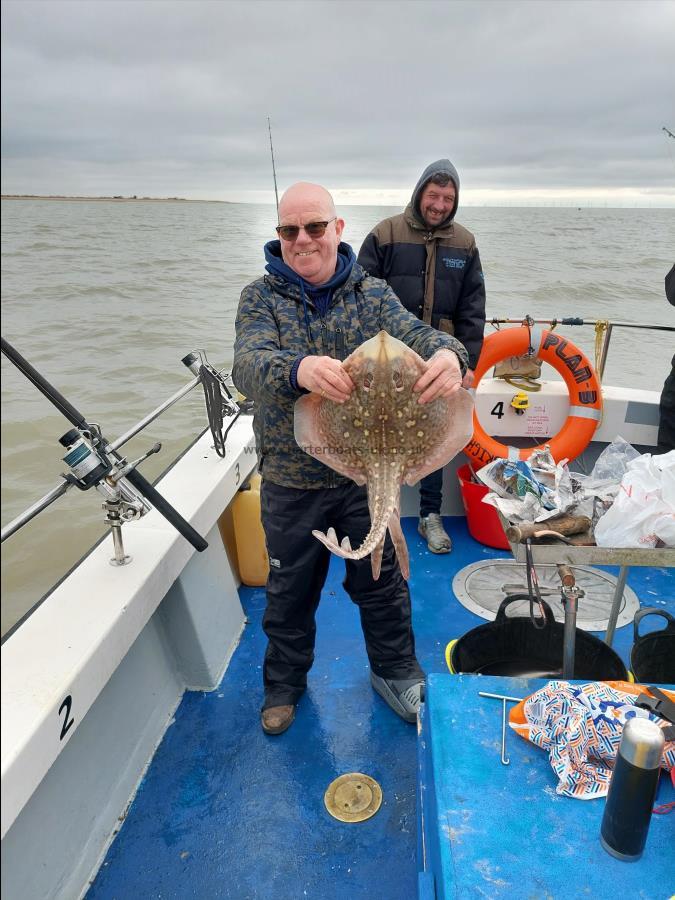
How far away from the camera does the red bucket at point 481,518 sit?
172 inches

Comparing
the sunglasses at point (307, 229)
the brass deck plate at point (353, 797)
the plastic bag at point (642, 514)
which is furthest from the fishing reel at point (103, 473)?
the plastic bag at point (642, 514)

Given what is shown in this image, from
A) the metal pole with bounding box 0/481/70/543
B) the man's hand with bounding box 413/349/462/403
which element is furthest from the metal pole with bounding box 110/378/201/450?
the man's hand with bounding box 413/349/462/403

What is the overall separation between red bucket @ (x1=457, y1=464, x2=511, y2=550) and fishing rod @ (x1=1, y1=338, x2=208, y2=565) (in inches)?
105

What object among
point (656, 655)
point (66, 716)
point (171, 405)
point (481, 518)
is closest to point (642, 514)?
point (656, 655)

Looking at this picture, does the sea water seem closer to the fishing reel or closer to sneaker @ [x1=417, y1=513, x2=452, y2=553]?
the fishing reel

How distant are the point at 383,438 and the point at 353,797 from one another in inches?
70.4

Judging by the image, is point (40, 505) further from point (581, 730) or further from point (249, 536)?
point (249, 536)

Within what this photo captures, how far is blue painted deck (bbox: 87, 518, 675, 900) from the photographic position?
2.25 metres

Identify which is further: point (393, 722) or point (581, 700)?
point (393, 722)

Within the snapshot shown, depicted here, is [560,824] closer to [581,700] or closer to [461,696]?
[581,700]

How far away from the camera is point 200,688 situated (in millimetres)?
3170

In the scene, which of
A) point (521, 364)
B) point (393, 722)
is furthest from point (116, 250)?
point (393, 722)

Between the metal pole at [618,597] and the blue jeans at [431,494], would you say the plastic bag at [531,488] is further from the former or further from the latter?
the blue jeans at [431,494]

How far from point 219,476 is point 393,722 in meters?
1.76
